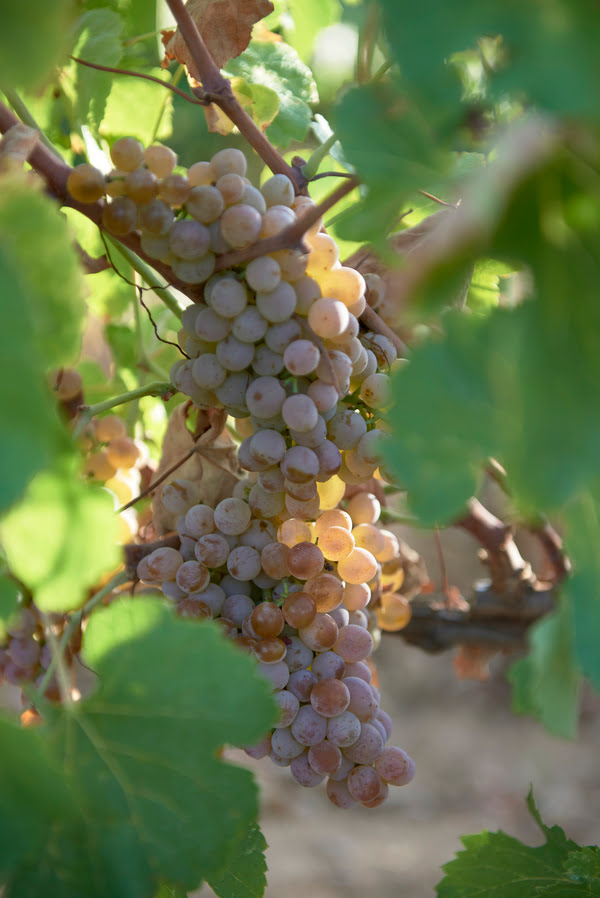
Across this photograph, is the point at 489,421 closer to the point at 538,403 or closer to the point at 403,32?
the point at 538,403

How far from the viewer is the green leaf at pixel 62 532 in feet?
1.03

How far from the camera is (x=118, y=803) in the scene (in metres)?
0.36

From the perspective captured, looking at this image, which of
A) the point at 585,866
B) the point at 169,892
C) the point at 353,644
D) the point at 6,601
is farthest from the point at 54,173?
the point at 585,866

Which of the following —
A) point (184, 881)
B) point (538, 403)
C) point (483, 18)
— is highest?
point (483, 18)

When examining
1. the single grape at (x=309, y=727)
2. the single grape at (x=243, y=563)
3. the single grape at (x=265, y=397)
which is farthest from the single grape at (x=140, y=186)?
the single grape at (x=309, y=727)

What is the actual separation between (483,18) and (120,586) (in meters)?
0.47

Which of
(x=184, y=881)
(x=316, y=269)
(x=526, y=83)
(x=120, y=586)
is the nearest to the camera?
(x=526, y=83)

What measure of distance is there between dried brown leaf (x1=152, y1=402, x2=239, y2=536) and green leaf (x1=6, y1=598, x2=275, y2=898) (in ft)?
0.68

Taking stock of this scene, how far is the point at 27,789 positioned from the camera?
0.32 metres

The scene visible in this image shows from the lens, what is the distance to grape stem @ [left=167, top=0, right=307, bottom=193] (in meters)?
0.48

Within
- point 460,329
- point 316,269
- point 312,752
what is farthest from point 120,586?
point 460,329

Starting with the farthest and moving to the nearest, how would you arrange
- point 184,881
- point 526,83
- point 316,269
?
1. point 316,269
2. point 184,881
3. point 526,83

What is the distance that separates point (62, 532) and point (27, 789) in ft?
0.34

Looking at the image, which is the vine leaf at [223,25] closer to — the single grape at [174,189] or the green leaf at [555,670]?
the single grape at [174,189]
